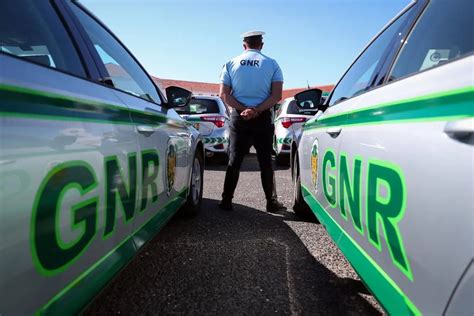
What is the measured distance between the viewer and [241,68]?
3.85 metres

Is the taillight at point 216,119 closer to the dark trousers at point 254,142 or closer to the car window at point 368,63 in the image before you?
the dark trousers at point 254,142

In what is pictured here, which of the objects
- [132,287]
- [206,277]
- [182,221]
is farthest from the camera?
[182,221]

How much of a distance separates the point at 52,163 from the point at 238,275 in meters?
1.60

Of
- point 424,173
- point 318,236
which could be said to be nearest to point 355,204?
point 424,173

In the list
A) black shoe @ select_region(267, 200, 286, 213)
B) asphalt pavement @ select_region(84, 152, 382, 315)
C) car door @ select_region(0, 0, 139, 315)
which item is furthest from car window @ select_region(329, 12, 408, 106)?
black shoe @ select_region(267, 200, 286, 213)

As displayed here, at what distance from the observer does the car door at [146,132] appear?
1.91 metres

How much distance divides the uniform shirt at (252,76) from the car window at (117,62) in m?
1.20

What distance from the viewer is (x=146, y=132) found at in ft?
6.66

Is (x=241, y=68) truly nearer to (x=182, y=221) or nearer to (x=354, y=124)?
(x=182, y=221)

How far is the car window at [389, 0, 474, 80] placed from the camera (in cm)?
152

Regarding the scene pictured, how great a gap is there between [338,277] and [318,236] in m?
0.84

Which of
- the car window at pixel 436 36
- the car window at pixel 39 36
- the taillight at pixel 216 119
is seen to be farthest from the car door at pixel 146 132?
the taillight at pixel 216 119

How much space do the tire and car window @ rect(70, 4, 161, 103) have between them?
113 cm

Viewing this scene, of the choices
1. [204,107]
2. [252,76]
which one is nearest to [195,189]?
[252,76]
